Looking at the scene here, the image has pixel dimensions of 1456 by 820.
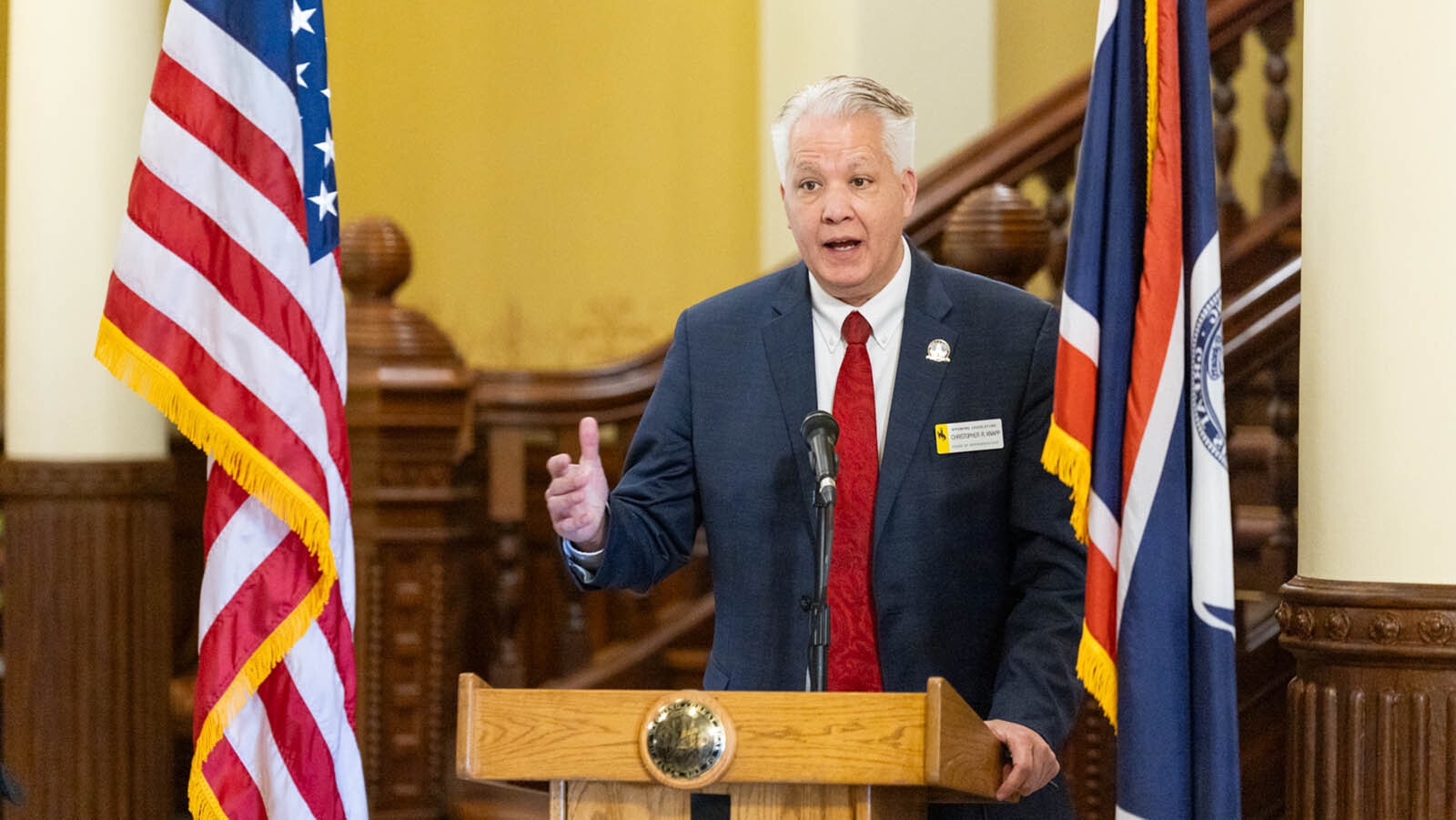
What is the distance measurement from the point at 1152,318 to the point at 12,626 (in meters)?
4.29

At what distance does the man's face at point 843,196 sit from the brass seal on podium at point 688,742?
0.94 meters

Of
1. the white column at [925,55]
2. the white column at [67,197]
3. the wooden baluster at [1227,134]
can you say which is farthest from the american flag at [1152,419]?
the white column at [925,55]

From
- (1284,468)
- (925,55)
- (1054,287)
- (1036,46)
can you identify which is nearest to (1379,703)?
(1284,468)

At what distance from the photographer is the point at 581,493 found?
2709 millimetres

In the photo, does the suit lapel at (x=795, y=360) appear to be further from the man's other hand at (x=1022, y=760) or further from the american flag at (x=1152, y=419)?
the man's other hand at (x=1022, y=760)

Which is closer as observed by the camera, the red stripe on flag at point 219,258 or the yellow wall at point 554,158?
the red stripe on flag at point 219,258

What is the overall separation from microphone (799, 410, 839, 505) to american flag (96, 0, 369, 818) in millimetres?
1466

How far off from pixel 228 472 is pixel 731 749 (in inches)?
68.9

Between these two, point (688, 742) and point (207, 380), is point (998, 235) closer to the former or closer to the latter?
point (207, 380)

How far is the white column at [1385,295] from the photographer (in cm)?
273

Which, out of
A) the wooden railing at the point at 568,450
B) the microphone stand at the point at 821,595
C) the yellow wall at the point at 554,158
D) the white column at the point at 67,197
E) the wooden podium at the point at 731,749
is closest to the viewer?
the wooden podium at the point at 731,749

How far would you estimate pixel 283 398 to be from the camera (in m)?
3.67

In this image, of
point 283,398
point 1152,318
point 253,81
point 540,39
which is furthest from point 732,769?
point 540,39

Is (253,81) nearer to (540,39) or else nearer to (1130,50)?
(1130,50)
